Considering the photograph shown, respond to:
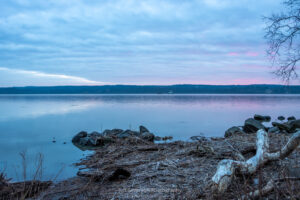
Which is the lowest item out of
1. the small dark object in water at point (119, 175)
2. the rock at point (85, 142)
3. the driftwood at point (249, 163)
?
the rock at point (85, 142)

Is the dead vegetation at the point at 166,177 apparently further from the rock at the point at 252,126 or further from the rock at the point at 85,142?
the rock at the point at 252,126

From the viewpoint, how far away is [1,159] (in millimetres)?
9633

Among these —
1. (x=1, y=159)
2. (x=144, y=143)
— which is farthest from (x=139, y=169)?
(x=1, y=159)

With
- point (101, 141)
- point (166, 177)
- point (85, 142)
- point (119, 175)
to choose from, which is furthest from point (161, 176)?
point (85, 142)

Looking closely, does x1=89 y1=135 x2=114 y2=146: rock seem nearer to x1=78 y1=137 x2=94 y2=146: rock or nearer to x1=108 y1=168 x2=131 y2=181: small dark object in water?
x1=78 y1=137 x2=94 y2=146: rock

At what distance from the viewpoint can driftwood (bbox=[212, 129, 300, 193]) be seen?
3.85 metres

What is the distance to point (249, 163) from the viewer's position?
4.66 meters

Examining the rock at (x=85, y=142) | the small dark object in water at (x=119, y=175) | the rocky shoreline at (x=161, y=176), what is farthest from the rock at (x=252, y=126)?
the small dark object in water at (x=119, y=175)

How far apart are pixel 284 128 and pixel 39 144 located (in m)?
14.6

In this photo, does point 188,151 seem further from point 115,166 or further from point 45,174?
point 45,174

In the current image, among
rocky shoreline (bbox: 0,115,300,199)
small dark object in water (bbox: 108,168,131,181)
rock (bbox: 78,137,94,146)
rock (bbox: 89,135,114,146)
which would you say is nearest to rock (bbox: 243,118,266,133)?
rocky shoreline (bbox: 0,115,300,199)

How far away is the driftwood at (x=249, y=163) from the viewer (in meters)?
3.85

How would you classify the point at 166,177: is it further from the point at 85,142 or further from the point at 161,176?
the point at 85,142

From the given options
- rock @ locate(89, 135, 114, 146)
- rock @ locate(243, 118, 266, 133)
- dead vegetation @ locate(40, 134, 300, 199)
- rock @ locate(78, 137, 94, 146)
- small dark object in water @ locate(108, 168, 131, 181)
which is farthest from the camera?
rock @ locate(243, 118, 266, 133)
